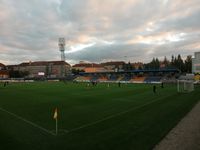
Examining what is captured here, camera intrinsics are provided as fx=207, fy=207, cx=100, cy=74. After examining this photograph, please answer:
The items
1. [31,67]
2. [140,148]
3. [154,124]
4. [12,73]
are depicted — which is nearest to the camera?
[140,148]

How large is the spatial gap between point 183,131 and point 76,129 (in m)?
5.44

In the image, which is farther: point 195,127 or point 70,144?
point 195,127

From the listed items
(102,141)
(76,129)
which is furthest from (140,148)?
(76,129)

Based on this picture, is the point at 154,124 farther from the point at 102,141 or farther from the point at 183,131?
the point at 102,141

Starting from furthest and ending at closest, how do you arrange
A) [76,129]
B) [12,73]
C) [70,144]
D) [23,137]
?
[12,73] → [76,129] → [23,137] → [70,144]

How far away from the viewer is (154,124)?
39.2ft

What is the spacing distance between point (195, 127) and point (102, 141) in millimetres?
5533

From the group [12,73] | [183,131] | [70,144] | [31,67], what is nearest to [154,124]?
[183,131]

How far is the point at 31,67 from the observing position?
634ft

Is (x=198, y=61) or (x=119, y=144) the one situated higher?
(x=198, y=61)

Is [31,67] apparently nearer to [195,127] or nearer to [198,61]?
[198,61]

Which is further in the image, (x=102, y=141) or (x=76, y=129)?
(x=76, y=129)

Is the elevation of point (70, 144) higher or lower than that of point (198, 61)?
lower

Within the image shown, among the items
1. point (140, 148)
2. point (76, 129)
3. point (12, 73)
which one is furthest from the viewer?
point (12, 73)
